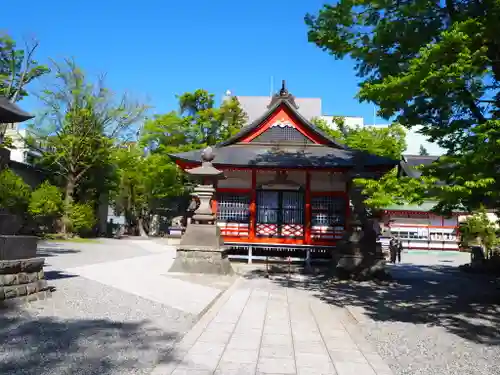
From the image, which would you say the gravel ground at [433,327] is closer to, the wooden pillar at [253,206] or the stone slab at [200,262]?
the stone slab at [200,262]

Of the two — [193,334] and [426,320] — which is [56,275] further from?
[426,320]

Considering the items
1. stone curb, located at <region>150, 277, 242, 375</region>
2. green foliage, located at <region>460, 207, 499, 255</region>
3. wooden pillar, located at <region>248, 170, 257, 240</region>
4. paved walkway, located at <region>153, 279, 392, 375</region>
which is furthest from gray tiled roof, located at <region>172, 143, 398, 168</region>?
paved walkway, located at <region>153, 279, 392, 375</region>

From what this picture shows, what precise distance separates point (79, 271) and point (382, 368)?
32.8 feet

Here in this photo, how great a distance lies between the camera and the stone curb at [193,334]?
15.5 ft

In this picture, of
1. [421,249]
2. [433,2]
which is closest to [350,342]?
[433,2]

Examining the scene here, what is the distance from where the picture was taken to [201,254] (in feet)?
44.1

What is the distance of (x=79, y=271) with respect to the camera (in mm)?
12453

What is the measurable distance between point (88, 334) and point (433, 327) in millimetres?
5869

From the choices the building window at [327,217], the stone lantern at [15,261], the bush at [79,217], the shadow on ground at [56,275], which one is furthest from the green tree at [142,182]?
the stone lantern at [15,261]

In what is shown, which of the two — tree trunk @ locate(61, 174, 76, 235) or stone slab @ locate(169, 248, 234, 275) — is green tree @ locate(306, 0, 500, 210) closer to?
stone slab @ locate(169, 248, 234, 275)

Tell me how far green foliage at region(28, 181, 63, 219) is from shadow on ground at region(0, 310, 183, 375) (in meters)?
21.9

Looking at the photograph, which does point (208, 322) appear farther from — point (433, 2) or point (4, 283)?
point (433, 2)

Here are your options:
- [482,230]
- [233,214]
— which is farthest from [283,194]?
[482,230]

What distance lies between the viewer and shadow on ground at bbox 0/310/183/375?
4.52m
